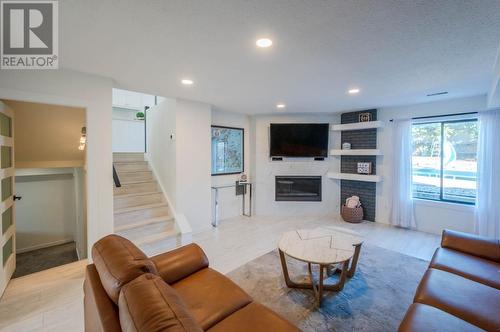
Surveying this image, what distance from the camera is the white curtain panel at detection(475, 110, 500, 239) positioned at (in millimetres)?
3578

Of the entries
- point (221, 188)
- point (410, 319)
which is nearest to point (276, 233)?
point (221, 188)

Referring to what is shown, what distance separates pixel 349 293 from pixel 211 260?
1803 millimetres

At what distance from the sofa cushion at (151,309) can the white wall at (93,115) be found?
2206 millimetres

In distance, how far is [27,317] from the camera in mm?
2102

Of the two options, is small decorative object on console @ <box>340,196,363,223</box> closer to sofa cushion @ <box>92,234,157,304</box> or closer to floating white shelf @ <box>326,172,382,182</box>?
floating white shelf @ <box>326,172,382,182</box>

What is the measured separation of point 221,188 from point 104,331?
4.17 meters

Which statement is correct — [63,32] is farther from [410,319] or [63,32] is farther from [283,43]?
[410,319]

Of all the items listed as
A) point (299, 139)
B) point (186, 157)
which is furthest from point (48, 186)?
point (299, 139)

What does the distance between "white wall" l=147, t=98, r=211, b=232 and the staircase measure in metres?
0.26

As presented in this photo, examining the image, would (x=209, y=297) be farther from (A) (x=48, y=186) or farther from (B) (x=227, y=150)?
(A) (x=48, y=186)

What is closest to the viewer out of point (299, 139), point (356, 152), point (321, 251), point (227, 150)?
point (321, 251)

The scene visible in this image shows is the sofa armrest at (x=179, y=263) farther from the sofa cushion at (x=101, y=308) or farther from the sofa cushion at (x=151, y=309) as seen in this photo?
the sofa cushion at (x=151, y=309)

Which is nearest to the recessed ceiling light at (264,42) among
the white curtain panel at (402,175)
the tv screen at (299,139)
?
the tv screen at (299,139)

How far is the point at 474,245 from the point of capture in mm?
2320
